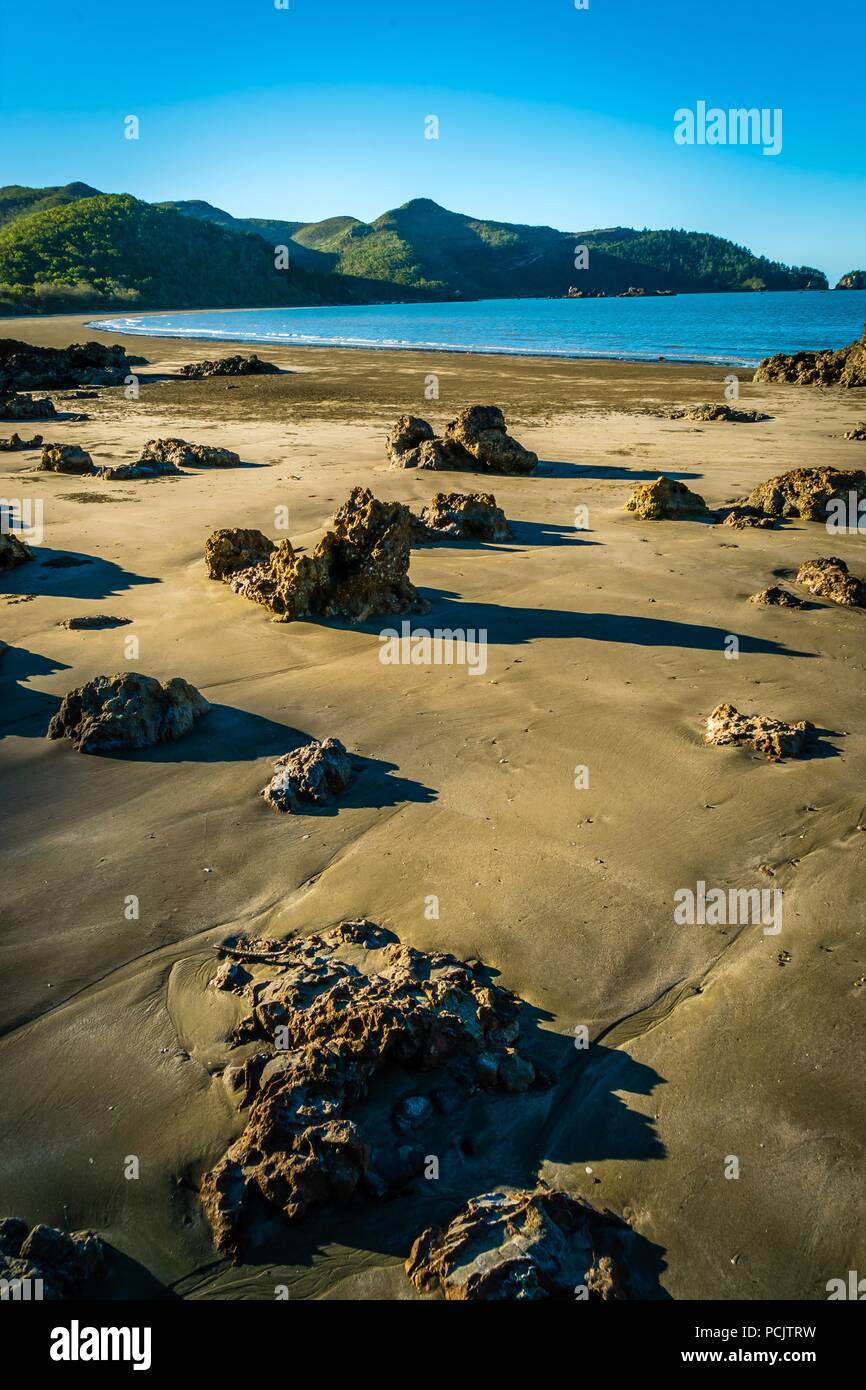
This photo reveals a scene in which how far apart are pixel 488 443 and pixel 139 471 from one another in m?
5.28

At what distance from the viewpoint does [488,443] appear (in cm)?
1345

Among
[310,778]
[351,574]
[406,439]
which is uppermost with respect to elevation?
A: [406,439]

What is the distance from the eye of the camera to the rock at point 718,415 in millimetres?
19000

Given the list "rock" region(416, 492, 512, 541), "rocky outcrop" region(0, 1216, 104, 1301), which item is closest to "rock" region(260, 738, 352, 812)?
"rocky outcrop" region(0, 1216, 104, 1301)

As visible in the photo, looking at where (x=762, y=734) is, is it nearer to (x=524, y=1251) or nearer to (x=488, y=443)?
(x=524, y=1251)

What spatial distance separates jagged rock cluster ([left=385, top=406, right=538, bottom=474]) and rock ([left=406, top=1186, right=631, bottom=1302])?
39.0 ft

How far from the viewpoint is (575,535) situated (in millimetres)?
10266

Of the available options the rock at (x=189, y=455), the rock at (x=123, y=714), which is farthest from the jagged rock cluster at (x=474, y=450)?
the rock at (x=123, y=714)

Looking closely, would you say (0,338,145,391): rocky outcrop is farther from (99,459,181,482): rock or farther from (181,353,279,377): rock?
(99,459,181,482): rock

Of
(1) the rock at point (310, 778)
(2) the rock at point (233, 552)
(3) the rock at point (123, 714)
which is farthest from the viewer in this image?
(2) the rock at point (233, 552)

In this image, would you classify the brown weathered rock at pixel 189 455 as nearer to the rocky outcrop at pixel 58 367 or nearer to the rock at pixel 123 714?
the rock at pixel 123 714

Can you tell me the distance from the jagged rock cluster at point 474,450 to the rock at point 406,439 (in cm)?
2

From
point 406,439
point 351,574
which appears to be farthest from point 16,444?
point 351,574
